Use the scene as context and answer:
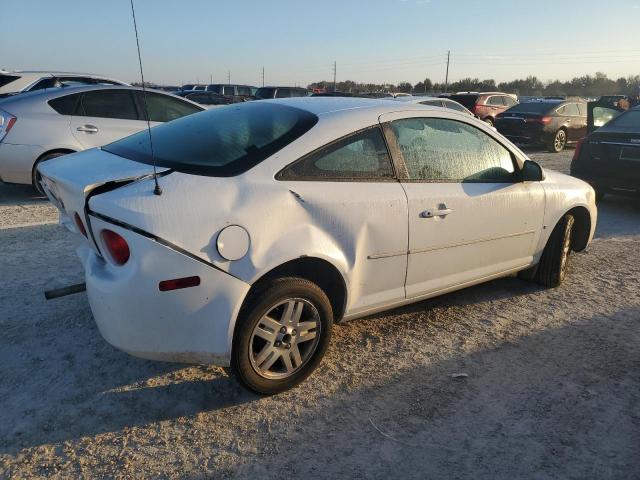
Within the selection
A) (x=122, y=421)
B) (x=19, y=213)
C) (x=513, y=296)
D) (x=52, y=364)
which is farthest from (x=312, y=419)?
(x=19, y=213)

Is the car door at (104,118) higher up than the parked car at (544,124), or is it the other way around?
the car door at (104,118)

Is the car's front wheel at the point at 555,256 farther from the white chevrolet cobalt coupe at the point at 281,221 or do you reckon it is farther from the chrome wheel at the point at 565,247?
the white chevrolet cobalt coupe at the point at 281,221

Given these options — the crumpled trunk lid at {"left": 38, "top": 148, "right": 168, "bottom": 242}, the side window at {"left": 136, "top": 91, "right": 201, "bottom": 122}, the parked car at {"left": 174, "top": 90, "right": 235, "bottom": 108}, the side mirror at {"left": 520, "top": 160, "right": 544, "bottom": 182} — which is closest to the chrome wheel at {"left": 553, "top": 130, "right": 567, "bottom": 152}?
the parked car at {"left": 174, "top": 90, "right": 235, "bottom": 108}

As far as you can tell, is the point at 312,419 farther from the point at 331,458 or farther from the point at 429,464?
the point at 429,464

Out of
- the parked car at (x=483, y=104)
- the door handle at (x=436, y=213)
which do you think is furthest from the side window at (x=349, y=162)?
the parked car at (x=483, y=104)

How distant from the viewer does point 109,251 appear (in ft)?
7.88

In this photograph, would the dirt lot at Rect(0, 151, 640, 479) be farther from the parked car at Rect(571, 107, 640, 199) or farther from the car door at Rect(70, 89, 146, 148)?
the parked car at Rect(571, 107, 640, 199)

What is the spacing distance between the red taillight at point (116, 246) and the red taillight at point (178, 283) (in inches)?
7.9

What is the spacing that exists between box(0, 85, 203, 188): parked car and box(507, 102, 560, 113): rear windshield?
11780 mm

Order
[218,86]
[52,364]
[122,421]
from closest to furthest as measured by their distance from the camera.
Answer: [122,421], [52,364], [218,86]

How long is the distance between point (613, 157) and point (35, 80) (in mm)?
10017

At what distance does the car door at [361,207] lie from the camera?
2.82 m

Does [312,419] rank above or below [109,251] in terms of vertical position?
below

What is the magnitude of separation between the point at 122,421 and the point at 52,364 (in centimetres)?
73
